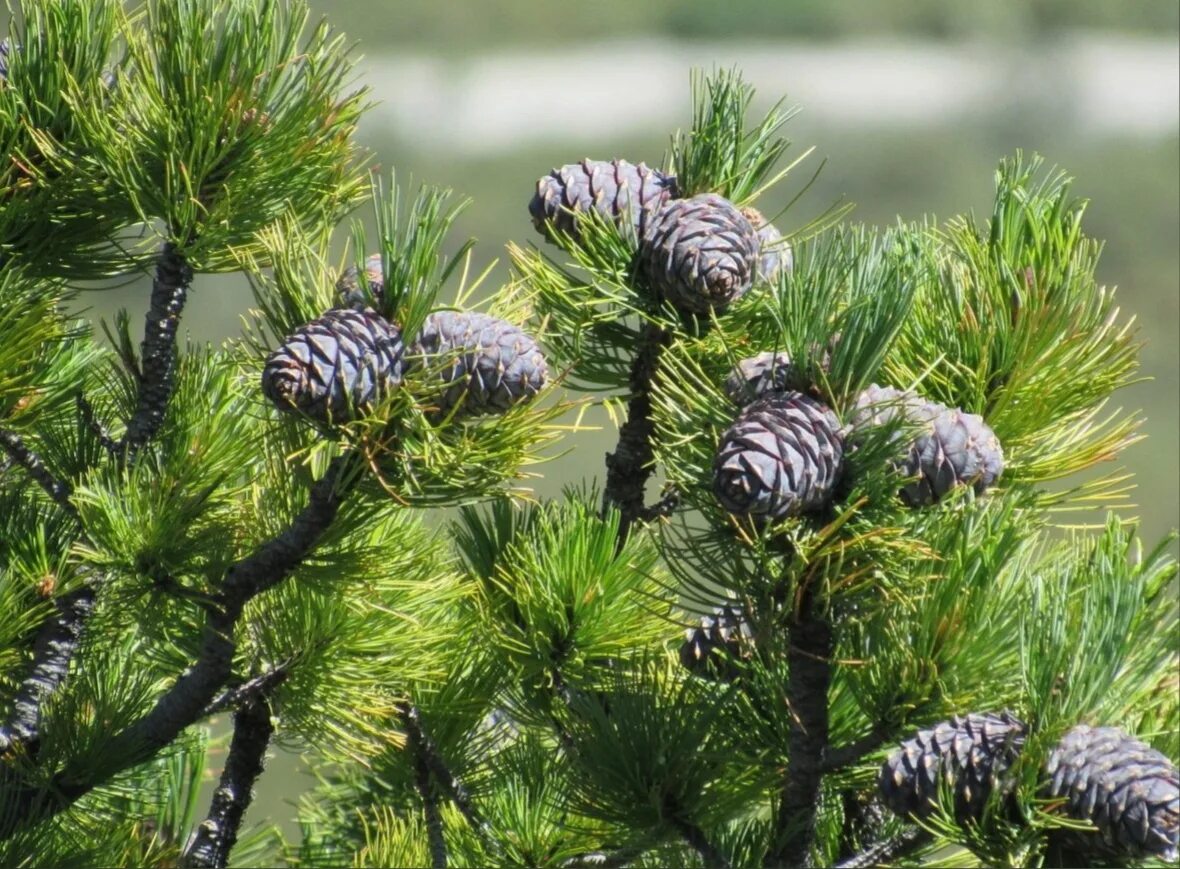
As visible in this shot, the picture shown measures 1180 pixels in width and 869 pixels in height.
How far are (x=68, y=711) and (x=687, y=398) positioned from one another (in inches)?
10.0

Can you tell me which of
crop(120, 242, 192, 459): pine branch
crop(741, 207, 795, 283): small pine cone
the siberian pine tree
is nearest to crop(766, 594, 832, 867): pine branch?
the siberian pine tree

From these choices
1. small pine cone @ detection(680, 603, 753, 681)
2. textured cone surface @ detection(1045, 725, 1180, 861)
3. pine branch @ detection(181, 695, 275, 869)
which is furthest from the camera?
pine branch @ detection(181, 695, 275, 869)

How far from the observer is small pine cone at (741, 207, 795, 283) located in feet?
1.36

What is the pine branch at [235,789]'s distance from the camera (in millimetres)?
524

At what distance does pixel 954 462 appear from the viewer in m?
0.33

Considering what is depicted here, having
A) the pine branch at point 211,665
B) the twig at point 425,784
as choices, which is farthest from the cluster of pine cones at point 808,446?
the twig at point 425,784

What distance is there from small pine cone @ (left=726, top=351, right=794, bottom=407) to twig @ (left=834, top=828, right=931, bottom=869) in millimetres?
128

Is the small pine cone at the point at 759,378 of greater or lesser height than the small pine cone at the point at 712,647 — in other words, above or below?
above

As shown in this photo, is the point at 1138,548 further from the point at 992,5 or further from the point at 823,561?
the point at 992,5

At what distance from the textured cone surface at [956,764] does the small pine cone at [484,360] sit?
5.0 inches

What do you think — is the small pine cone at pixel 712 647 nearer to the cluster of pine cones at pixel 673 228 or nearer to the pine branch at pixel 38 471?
the cluster of pine cones at pixel 673 228

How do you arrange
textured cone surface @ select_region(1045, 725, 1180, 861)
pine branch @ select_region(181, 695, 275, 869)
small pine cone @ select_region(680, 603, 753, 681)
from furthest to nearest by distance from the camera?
1. pine branch @ select_region(181, 695, 275, 869)
2. small pine cone @ select_region(680, 603, 753, 681)
3. textured cone surface @ select_region(1045, 725, 1180, 861)

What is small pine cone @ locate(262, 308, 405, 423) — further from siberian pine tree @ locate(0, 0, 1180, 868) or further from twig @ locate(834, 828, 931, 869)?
twig @ locate(834, 828, 931, 869)

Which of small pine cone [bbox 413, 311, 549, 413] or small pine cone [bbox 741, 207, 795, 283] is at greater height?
small pine cone [bbox 741, 207, 795, 283]
